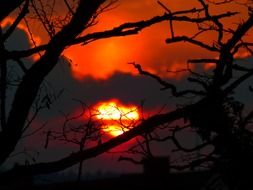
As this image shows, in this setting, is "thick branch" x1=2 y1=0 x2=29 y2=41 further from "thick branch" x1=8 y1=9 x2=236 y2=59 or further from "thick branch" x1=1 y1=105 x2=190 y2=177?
"thick branch" x1=1 y1=105 x2=190 y2=177

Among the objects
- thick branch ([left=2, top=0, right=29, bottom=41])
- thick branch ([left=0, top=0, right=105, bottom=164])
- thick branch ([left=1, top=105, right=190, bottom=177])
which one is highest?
thick branch ([left=2, top=0, right=29, bottom=41])

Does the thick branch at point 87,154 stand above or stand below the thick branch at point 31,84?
below

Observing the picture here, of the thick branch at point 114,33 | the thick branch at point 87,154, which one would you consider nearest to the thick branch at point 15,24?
the thick branch at point 114,33

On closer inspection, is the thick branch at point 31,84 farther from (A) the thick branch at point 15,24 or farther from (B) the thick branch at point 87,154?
(A) the thick branch at point 15,24

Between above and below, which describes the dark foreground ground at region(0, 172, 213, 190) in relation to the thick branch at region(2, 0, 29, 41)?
above

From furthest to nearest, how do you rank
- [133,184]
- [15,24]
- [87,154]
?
[133,184] → [15,24] → [87,154]

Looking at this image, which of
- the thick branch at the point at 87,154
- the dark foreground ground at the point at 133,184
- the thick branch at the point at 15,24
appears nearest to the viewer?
the thick branch at the point at 87,154

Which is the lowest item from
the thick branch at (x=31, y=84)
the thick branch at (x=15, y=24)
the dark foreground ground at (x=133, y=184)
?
the thick branch at (x=31, y=84)

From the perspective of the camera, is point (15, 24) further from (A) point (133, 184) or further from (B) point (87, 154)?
(A) point (133, 184)

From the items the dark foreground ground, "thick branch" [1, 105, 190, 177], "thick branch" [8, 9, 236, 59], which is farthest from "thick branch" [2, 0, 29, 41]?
the dark foreground ground

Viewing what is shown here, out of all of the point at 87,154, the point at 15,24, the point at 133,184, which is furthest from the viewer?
the point at 133,184

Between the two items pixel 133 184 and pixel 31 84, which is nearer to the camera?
pixel 31 84

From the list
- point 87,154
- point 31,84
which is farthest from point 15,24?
point 87,154

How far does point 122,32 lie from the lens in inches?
159
